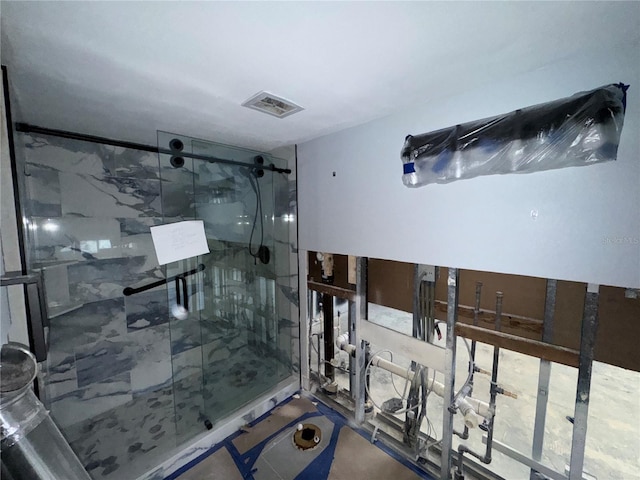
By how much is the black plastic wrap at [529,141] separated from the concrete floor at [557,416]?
1058 mm

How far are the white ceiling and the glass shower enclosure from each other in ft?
1.64

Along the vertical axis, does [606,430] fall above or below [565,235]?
below

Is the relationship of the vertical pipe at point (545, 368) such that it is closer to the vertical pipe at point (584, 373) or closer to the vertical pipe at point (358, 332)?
the vertical pipe at point (584, 373)

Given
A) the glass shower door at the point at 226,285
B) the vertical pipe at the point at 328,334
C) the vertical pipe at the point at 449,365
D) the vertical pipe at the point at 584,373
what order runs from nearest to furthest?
the vertical pipe at the point at 584,373 → the vertical pipe at the point at 449,365 → the glass shower door at the point at 226,285 → the vertical pipe at the point at 328,334

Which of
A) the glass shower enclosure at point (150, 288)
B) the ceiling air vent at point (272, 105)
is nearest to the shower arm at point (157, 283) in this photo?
the glass shower enclosure at point (150, 288)

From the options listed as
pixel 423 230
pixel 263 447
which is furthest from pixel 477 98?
pixel 263 447

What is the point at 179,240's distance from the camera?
156 cm

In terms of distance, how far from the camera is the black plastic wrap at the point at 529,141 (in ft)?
2.64

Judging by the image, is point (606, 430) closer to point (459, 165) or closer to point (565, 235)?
point (565, 235)

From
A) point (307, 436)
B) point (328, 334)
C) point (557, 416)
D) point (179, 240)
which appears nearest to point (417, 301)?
point (328, 334)

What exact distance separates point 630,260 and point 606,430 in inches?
90.8

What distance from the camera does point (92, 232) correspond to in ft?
5.53

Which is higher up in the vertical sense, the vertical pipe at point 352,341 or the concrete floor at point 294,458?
the vertical pipe at point 352,341

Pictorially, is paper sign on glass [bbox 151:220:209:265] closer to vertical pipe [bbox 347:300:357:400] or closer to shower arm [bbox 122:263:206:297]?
shower arm [bbox 122:263:206:297]
